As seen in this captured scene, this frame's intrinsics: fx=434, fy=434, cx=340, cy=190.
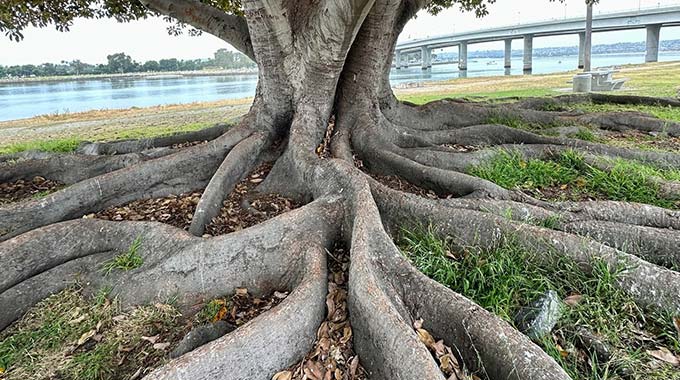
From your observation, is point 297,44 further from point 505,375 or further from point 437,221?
point 505,375

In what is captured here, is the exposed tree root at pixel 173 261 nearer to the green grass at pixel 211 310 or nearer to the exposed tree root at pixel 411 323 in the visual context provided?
the green grass at pixel 211 310

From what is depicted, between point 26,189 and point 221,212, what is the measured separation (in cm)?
289

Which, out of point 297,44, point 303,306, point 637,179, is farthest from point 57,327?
point 637,179

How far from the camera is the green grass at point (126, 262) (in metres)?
3.03

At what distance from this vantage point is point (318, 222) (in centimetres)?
320

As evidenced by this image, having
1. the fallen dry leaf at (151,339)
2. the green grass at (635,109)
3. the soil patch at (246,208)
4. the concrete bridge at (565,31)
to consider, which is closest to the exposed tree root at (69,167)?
the soil patch at (246,208)

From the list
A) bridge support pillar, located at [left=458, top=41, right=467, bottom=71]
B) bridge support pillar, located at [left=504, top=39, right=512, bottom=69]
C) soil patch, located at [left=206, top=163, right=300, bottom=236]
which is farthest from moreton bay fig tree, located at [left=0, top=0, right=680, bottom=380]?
bridge support pillar, located at [left=458, top=41, right=467, bottom=71]

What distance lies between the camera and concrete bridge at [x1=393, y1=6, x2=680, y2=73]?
37.1 metres

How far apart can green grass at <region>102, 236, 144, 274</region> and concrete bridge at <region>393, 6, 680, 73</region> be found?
1402 inches

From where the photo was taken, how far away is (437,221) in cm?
316

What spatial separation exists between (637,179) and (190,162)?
445 centimetres

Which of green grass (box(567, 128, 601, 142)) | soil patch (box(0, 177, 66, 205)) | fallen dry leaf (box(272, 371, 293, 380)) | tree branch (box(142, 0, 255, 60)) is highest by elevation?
tree branch (box(142, 0, 255, 60))

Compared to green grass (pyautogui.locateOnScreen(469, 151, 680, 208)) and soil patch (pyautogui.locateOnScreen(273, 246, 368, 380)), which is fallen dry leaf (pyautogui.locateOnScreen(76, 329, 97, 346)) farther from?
green grass (pyautogui.locateOnScreen(469, 151, 680, 208))

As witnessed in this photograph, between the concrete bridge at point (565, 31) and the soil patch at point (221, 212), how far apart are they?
34.2m
